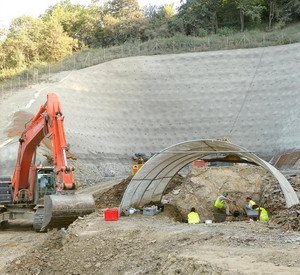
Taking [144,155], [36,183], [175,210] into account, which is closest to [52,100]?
[36,183]

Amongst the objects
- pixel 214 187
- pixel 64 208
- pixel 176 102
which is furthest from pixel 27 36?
pixel 64 208

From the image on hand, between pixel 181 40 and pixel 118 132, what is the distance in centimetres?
1812

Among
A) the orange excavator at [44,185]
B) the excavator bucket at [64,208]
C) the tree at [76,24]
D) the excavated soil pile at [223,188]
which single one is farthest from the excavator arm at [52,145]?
the tree at [76,24]

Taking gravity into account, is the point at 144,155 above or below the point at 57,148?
below

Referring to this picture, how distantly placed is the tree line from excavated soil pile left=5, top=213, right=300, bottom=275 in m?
43.8

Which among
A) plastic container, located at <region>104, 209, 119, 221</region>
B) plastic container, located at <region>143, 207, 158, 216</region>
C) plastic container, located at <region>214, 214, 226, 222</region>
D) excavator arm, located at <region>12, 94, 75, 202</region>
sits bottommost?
plastic container, located at <region>214, 214, 226, 222</region>

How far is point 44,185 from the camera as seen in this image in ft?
54.7

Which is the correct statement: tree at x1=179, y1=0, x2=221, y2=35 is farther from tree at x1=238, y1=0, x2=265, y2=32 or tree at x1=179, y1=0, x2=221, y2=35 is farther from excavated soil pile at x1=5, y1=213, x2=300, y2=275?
excavated soil pile at x1=5, y1=213, x2=300, y2=275

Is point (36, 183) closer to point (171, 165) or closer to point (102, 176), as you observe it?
point (171, 165)

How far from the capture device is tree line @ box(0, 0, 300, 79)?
182 ft

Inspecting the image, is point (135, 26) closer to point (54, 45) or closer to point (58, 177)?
point (54, 45)

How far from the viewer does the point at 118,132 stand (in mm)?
38031

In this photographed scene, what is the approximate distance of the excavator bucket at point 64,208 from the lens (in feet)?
43.0

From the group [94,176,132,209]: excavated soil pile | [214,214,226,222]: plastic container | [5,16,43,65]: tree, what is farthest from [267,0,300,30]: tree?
[214,214,226,222]: plastic container
